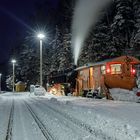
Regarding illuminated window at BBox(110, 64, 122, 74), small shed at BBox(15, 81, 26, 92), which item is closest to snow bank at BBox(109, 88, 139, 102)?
illuminated window at BBox(110, 64, 122, 74)

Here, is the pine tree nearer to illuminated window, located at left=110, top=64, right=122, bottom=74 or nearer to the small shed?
illuminated window, located at left=110, top=64, right=122, bottom=74

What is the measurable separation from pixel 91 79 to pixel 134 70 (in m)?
6.54

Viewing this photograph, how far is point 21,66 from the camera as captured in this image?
106 meters

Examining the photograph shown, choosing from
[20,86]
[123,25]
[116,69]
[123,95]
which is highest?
[123,25]

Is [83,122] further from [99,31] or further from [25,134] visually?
[99,31]

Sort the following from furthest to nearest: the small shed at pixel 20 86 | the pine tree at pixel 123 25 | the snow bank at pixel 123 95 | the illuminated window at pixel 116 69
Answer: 1. the small shed at pixel 20 86
2. the pine tree at pixel 123 25
3. the illuminated window at pixel 116 69
4. the snow bank at pixel 123 95

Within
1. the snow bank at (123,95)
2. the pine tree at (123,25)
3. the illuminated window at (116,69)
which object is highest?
the pine tree at (123,25)

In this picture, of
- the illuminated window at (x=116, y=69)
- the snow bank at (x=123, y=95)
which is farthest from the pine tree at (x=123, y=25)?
the snow bank at (x=123, y=95)

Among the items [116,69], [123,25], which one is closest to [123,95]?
[116,69]

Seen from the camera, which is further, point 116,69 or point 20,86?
point 20,86

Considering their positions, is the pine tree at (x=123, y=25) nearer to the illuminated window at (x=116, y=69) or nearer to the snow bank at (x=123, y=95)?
the illuminated window at (x=116, y=69)

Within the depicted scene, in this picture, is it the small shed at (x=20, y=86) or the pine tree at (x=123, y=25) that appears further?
the small shed at (x=20, y=86)

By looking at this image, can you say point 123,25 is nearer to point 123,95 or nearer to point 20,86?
point 123,95

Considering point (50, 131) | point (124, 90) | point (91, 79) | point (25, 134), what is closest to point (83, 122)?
point (50, 131)
